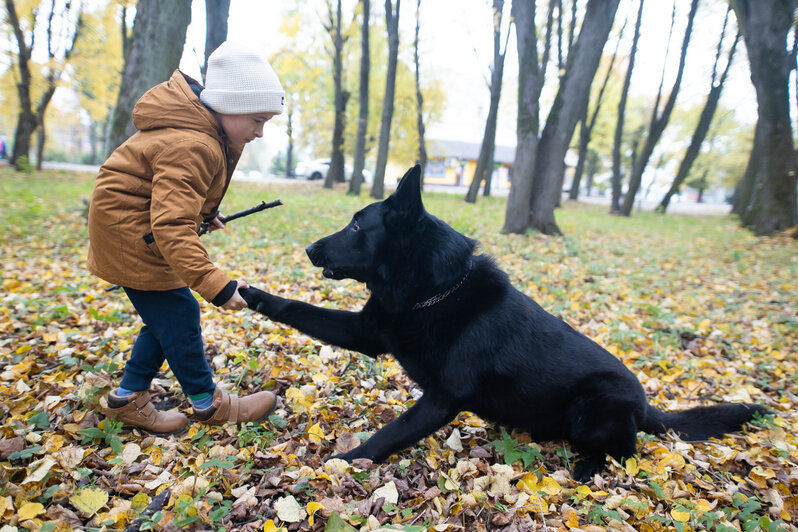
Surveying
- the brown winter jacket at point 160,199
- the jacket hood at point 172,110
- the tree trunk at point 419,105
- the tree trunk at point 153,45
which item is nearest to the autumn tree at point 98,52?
the tree trunk at point 419,105

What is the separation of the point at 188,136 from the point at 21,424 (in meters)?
1.92

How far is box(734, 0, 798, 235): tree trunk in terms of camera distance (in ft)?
35.2

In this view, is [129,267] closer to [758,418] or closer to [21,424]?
[21,424]

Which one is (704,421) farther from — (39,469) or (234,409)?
(39,469)

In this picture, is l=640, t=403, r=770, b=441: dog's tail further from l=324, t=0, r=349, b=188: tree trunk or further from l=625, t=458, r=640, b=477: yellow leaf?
l=324, t=0, r=349, b=188: tree trunk

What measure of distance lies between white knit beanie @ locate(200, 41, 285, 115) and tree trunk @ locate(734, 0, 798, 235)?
13.4m

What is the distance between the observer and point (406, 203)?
2609 millimetres

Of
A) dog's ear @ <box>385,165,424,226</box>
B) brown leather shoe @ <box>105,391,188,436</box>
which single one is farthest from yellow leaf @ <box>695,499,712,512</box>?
brown leather shoe @ <box>105,391,188,436</box>

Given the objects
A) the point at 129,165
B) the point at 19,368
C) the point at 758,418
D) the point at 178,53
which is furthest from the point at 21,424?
the point at 178,53

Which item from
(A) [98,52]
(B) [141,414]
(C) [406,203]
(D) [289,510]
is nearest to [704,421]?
(C) [406,203]

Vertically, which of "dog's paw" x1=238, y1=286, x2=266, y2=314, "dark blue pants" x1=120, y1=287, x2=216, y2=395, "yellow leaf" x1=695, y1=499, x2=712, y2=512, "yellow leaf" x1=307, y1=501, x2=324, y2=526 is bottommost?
"yellow leaf" x1=307, y1=501, x2=324, y2=526

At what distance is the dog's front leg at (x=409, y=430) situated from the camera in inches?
97.5

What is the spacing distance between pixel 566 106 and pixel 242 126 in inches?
369

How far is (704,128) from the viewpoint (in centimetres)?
1912
